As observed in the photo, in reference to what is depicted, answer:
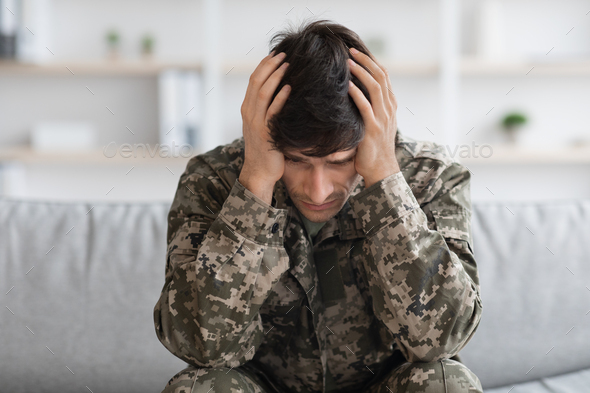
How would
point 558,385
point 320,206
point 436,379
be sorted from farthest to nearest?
point 558,385
point 320,206
point 436,379

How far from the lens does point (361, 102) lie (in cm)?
81

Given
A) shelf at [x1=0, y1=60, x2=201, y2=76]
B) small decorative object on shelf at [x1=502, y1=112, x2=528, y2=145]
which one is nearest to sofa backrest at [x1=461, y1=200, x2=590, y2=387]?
small decorative object on shelf at [x1=502, y1=112, x2=528, y2=145]

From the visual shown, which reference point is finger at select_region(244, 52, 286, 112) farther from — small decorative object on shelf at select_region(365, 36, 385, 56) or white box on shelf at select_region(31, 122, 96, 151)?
white box on shelf at select_region(31, 122, 96, 151)

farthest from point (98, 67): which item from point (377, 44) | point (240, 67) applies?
point (377, 44)

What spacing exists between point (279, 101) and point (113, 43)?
1905 mm

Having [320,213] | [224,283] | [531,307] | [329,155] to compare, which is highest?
[329,155]

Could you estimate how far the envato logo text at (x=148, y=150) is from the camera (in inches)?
93.4

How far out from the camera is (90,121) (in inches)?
99.7

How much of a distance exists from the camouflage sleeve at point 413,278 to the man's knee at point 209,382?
256mm

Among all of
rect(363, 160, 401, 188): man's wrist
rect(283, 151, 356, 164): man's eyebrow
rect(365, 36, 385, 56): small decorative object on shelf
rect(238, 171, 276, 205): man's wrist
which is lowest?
rect(238, 171, 276, 205): man's wrist

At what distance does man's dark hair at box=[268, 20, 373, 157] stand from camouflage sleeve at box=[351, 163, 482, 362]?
112mm

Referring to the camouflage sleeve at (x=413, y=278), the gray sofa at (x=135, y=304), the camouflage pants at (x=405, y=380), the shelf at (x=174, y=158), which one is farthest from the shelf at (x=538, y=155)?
the camouflage pants at (x=405, y=380)

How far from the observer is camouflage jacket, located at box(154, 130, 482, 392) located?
821mm

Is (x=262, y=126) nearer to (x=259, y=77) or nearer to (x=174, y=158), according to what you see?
(x=259, y=77)
